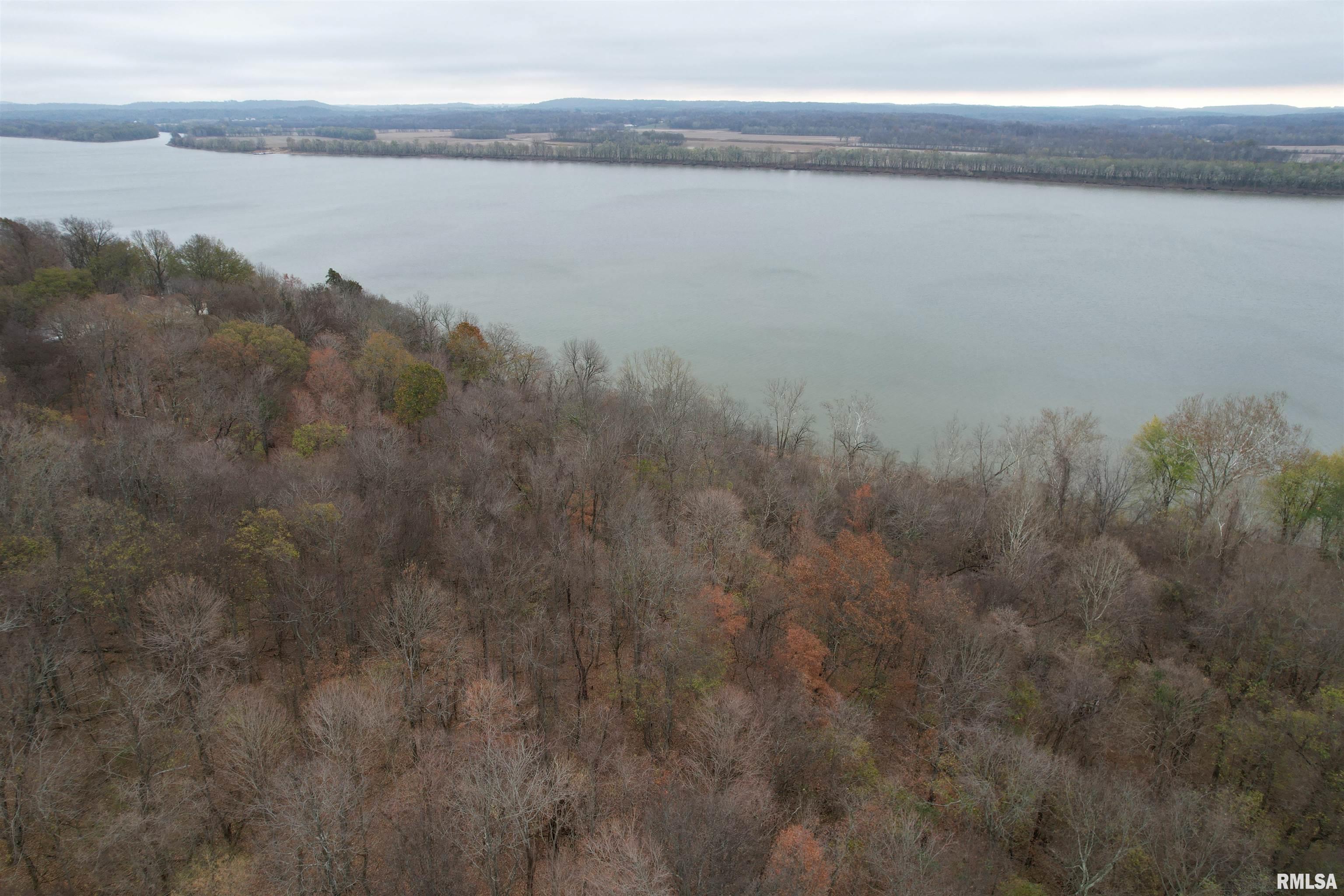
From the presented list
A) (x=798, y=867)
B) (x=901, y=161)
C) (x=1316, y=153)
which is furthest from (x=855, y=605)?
(x=1316, y=153)

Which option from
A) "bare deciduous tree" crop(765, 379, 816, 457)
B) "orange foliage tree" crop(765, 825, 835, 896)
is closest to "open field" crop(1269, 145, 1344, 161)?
"bare deciduous tree" crop(765, 379, 816, 457)

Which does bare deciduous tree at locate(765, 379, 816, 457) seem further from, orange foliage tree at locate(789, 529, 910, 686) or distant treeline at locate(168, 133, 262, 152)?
distant treeline at locate(168, 133, 262, 152)

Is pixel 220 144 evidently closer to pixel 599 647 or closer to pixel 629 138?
pixel 629 138

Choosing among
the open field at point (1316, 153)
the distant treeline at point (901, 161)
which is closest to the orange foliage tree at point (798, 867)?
the distant treeline at point (901, 161)

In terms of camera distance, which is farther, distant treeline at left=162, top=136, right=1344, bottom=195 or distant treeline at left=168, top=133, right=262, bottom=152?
distant treeline at left=168, top=133, right=262, bottom=152

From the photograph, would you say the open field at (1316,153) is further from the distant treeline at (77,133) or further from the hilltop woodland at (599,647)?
the distant treeline at (77,133)

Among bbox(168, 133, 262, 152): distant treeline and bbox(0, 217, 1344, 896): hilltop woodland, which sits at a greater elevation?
bbox(168, 133, 262, 152): distant treeline
